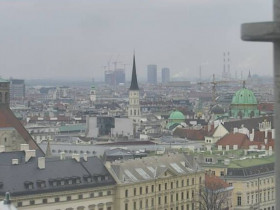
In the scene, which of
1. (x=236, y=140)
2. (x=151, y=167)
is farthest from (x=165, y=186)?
(x=236, y=140)

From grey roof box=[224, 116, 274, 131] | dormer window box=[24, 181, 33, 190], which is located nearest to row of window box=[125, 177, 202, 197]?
dormer window box=[24, 181, 33, 190]

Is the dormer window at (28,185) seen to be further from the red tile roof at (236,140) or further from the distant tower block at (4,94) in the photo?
the red tile roof at (236,140)

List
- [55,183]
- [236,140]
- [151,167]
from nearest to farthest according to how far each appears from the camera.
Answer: [55,183], [151,167], [236,140]

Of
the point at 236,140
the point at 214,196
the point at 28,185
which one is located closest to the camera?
the point at 28,185

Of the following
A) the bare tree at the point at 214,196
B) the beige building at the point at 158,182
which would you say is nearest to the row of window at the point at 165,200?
the beige building at the point at 158,182

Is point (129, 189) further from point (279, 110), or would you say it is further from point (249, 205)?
point (279, 110)

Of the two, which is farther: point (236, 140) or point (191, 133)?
point (191, 133)

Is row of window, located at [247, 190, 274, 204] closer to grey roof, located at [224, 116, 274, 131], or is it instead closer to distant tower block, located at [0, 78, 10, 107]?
distant tower block, located at [0, 78, 10, 107]

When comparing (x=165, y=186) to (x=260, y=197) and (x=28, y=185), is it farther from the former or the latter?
(x=260, y=197)

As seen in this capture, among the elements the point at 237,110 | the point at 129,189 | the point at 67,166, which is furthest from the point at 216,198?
the point at 237,110
